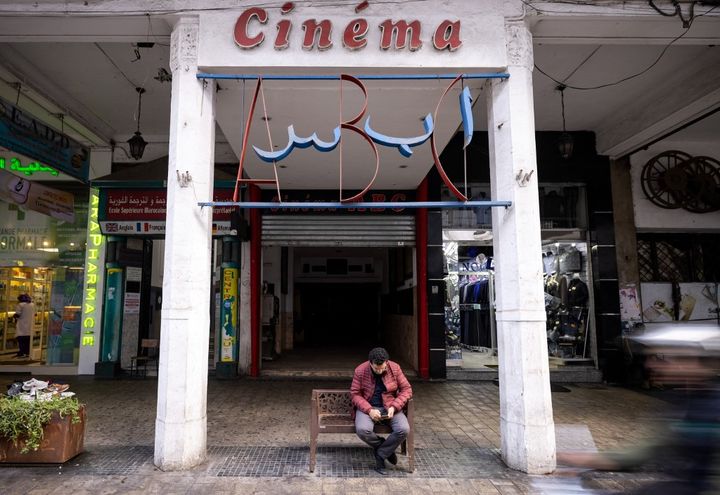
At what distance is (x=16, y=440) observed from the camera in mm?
4695

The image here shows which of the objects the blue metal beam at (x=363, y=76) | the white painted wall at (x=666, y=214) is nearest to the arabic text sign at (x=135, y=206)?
the blue metal beam at (x=363, y=76)

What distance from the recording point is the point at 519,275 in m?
5.06

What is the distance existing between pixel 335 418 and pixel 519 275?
250 centimetres

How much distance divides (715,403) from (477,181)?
7910 mm

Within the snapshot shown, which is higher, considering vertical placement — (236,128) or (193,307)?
(236,128)

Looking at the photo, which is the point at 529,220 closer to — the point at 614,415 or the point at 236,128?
the point at 614,415

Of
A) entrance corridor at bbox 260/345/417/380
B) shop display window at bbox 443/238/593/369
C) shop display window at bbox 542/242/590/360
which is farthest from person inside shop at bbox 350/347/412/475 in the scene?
shop display window at bbox 542/242/590/360

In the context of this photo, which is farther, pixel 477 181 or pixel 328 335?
pixel 328 335

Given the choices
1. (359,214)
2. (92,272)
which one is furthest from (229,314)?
(359,214)

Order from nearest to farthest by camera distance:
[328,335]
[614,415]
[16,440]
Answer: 1. [16,440]
2. [614,415]
3. [328,335]

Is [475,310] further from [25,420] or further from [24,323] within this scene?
[24,323]

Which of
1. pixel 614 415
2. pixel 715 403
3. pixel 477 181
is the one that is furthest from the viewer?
pixel 477 181

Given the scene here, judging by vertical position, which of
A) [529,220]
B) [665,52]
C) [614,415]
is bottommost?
[614,415]

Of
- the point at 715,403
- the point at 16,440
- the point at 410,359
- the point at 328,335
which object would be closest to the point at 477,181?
the point at 410,359
